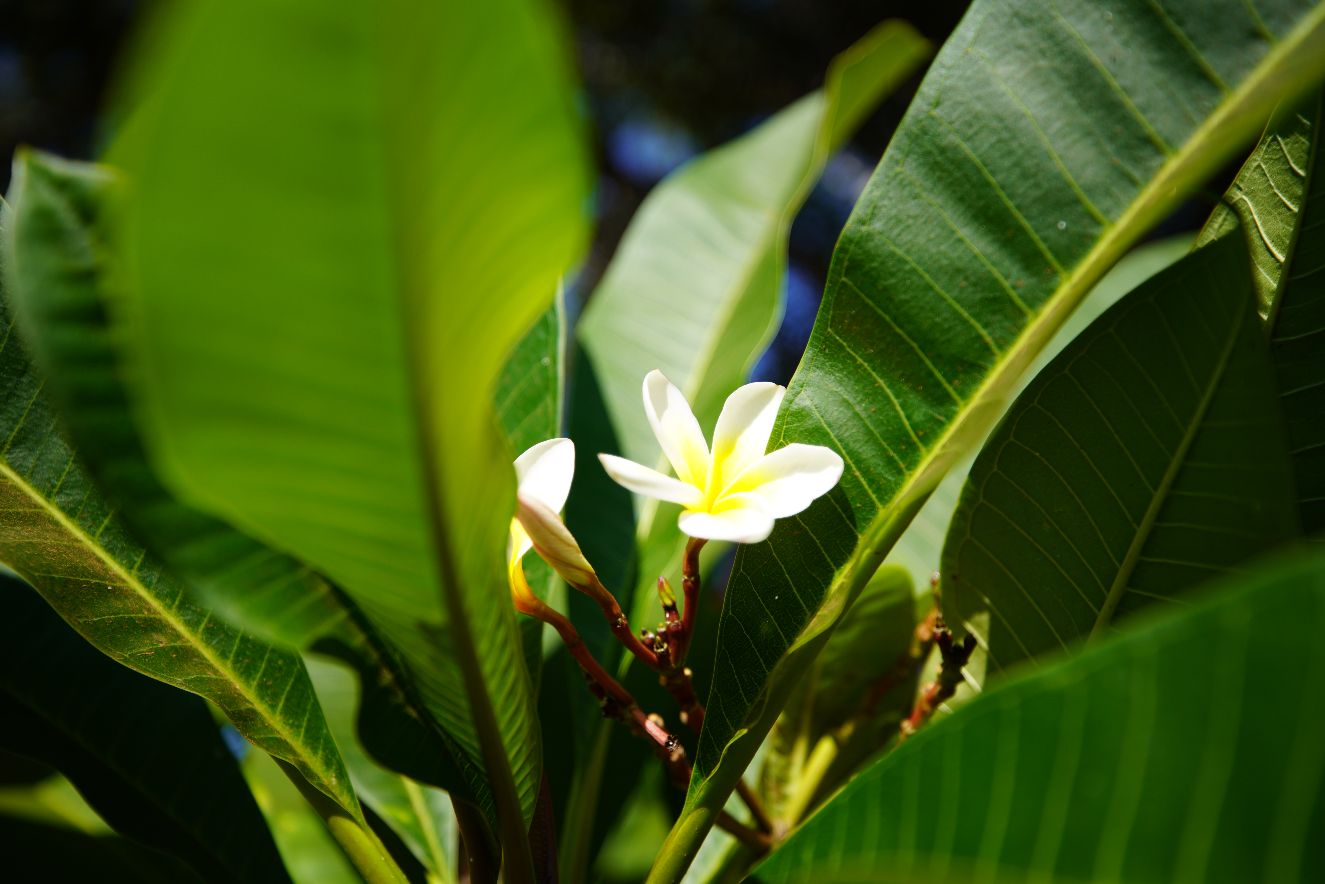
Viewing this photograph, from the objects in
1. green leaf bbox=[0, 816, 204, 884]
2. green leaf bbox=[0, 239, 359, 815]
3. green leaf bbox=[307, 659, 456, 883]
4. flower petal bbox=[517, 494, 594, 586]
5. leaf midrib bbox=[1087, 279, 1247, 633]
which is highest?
leaf midrib bbox=[1087, 279, 1247, 633]

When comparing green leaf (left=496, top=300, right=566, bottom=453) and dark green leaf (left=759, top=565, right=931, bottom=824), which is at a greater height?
green leaf (left=496, top=300, right=566, bottom=453)

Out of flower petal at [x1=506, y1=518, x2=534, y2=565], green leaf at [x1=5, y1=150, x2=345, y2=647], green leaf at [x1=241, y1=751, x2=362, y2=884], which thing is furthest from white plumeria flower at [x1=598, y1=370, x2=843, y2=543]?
green leaf at [x1=241, y1=751, x2=362, y2=884]

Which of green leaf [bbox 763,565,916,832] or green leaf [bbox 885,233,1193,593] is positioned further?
green leaf [bbox 885,233,1193,593]

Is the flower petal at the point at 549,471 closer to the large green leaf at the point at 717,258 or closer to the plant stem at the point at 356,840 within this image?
the plant stem at the point at 356,840

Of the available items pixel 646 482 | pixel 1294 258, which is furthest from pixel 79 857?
pixel 1294 258

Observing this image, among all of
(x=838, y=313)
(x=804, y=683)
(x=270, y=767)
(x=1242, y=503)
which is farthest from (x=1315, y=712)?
(x=270, y=767)

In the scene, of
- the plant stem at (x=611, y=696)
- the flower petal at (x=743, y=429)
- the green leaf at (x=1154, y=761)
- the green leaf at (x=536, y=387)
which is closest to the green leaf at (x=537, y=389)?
the green leaf at (x=536, y=387)

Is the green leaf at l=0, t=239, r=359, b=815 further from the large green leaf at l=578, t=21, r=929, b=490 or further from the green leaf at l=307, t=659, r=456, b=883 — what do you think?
the large green leaf at l=578, t=21, r=929, b=490
